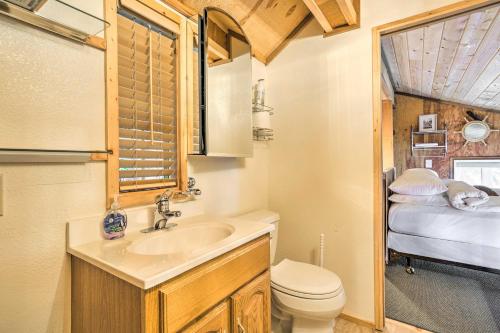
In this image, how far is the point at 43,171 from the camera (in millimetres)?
898

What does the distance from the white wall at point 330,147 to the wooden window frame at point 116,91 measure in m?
0.92

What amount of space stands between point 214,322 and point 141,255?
1.14 ft

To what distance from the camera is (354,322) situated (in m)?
1.73

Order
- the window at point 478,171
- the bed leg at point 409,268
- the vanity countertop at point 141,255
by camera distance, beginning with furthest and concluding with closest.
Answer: the window at point 478,171
the bed leg at point 409,268
the vanity countertop at point 141,255

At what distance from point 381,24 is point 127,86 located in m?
1.61

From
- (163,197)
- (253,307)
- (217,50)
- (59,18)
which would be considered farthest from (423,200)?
(59,18)

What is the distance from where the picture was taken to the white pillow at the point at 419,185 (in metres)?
2.62

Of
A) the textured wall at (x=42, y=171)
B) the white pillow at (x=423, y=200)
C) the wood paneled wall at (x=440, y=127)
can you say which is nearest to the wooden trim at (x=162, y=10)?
the textured wall at (x=42, y=171)

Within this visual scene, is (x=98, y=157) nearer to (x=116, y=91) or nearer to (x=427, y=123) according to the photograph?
(x=116, y=91)

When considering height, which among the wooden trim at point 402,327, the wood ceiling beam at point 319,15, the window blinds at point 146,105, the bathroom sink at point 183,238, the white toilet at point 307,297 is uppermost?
the wood ceiling beam at point 319,15

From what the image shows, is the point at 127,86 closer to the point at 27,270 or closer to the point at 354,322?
the point at 27,270

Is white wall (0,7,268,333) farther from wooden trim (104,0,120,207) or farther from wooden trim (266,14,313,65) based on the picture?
wooden trim (266,14,313,65)

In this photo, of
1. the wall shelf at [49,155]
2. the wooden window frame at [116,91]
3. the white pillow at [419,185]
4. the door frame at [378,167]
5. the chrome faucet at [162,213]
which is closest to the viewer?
the wall shelf at [49,155]

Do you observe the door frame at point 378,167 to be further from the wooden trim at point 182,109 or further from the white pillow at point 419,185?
the white pillow at point 419,185
